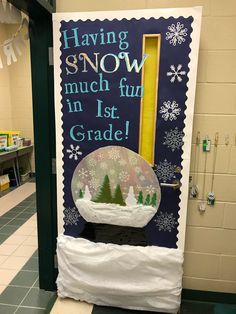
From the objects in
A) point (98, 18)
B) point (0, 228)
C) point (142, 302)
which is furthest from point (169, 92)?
point (0, 228)

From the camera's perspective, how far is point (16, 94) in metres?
5.19

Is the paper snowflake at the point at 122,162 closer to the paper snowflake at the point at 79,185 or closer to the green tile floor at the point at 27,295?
the paper snowflake at the point at 79,185

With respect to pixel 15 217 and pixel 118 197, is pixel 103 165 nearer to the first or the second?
pixel 118 197

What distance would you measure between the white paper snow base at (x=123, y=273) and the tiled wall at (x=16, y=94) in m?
3.89

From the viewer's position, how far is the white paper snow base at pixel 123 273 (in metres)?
1.79

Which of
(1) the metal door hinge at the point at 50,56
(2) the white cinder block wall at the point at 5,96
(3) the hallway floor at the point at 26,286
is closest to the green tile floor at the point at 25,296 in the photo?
(3) the hallway floor at the point at 26,286

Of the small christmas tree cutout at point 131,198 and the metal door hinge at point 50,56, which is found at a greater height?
the metal door hinge at point 50,56

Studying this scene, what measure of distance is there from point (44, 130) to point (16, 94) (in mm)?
3794

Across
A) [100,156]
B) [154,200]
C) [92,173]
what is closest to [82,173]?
[92,173]

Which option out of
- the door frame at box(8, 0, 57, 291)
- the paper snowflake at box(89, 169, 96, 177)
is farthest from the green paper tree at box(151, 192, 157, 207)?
the door frame at box(8, 0, 57, 291)

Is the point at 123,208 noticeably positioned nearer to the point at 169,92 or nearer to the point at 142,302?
the point at 142,302

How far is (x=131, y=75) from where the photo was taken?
169 centimetres

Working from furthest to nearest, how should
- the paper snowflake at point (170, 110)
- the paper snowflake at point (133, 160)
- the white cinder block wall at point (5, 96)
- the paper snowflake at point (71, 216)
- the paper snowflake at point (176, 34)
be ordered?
the white cinder block wall at point (5, 96) → the paper snowflake at point (71, 216) → the paper snowflake at point (133, 160) → the paper snowflake at point (170, 110) → the paper snowflake at point (176, 34)

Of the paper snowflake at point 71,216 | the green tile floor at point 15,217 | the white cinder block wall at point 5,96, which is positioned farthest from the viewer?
the white cinder block wall at point 5,96
